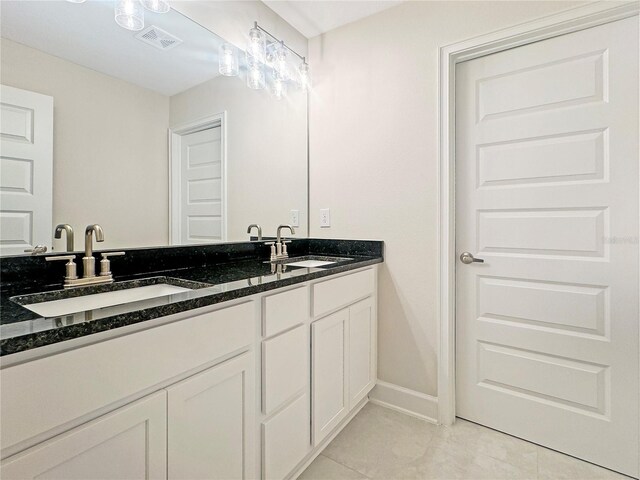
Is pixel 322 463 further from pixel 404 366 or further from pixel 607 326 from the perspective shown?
pixel 607 326

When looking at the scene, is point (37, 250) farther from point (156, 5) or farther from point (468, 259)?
point (468, 259)

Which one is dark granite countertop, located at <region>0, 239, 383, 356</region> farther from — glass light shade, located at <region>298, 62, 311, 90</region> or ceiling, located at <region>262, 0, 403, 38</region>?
ceiling, located at <region>262, 0, 403, 38</region>

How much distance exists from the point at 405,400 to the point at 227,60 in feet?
7.04

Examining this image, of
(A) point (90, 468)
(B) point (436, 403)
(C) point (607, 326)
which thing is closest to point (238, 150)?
(A) point (90, 468)

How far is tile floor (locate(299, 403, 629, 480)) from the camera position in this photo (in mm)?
1459

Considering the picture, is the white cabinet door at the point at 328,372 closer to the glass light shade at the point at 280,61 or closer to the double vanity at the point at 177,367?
the double vanity at the point at 177,367

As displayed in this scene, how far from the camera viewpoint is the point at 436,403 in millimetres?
1852

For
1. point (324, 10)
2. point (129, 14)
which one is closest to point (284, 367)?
point (129, 14)

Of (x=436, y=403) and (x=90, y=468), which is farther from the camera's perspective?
(x=436, y=403)

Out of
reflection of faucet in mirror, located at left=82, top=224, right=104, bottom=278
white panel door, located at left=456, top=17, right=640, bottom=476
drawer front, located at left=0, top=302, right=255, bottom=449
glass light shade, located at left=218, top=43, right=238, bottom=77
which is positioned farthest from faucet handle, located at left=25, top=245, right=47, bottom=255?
white panel door, located at left=456, top=17, right=640, bottom=476

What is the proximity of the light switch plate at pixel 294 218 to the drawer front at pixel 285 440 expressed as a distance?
47.1 inches

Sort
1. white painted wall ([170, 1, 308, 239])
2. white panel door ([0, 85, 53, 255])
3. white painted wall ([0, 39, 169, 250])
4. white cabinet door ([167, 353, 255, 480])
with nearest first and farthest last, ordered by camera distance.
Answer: white cabinet door ([167, 353, 255, 480])
white panel door ([0, 85, 53, 255])
white painted wall ([0, 39, 169, 250])
white painted wall ([170, 1, 308, 239])

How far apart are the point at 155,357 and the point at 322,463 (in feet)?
3.55

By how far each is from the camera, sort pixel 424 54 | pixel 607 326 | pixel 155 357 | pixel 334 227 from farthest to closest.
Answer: pixel 334 227
pixel 424 54
pixel 607 326
pixel 155 357
